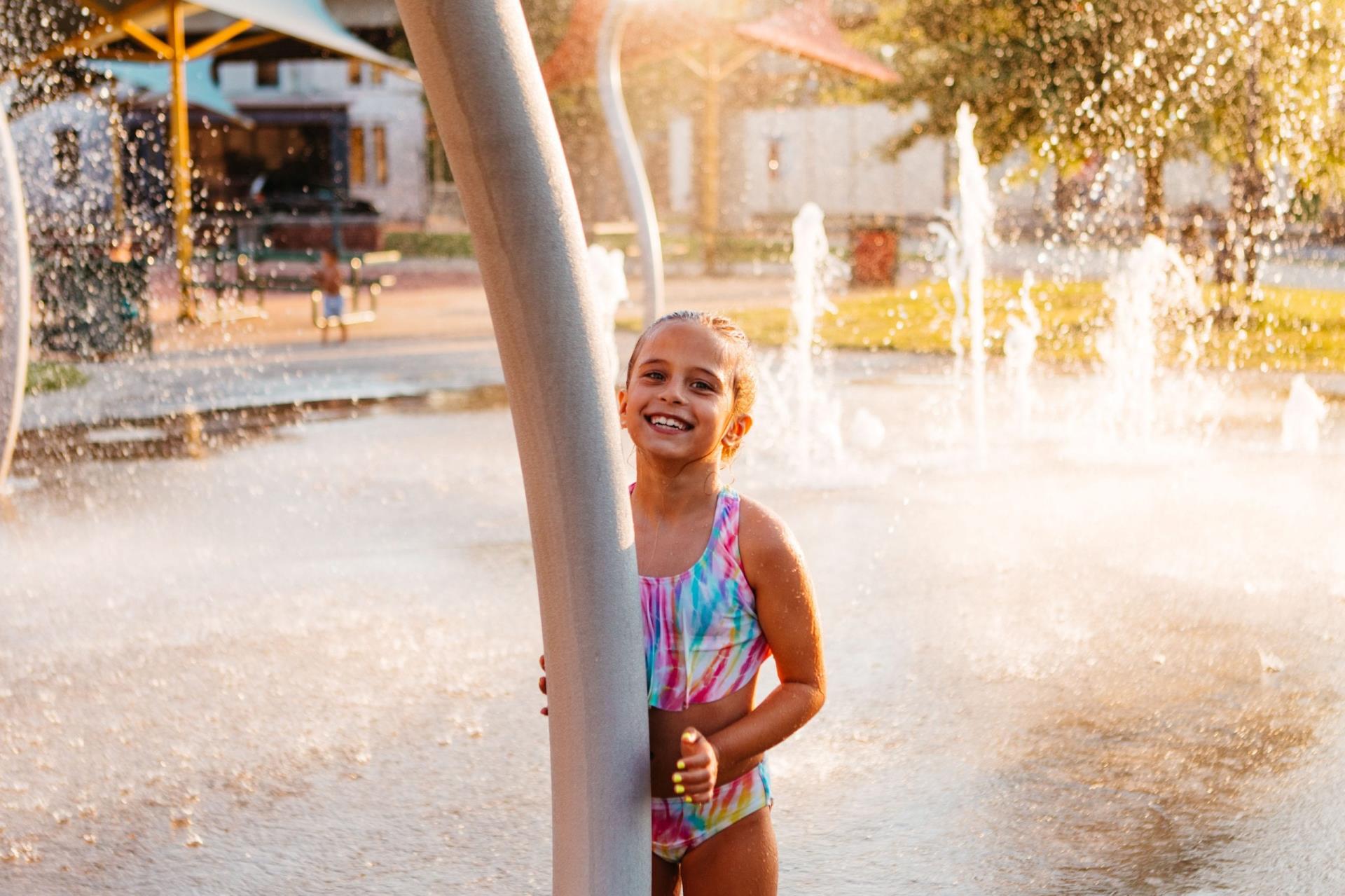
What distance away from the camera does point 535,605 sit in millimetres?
5879

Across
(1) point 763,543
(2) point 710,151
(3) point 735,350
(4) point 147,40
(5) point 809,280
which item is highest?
(4) point 147,40

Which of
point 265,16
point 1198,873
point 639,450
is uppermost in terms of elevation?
point 265,16

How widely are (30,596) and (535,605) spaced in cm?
200

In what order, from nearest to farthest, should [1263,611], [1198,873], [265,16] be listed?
[1198,873]
[1263,611]
[265,16]

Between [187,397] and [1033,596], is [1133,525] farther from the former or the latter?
[187,397]

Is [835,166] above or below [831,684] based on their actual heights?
above

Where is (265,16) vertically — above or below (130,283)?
above

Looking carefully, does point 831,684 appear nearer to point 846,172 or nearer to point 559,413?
point 559,413

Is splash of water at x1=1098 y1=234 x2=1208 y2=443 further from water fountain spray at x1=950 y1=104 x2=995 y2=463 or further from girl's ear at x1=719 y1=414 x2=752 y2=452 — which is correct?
girl's ear at x1=719 y1=414 x2=752 y2=452

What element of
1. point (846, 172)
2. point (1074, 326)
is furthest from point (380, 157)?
point (1074, 326)

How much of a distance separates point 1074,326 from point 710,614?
1512cm

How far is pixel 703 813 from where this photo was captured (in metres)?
2.31

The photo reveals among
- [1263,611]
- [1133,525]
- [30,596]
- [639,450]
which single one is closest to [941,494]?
[1133,525]

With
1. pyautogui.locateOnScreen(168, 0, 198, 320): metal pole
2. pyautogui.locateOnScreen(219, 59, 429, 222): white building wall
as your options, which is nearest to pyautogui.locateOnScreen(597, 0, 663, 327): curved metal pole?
pyautogui.locateOnScreen(168, 0, 198, 320): metal pole
